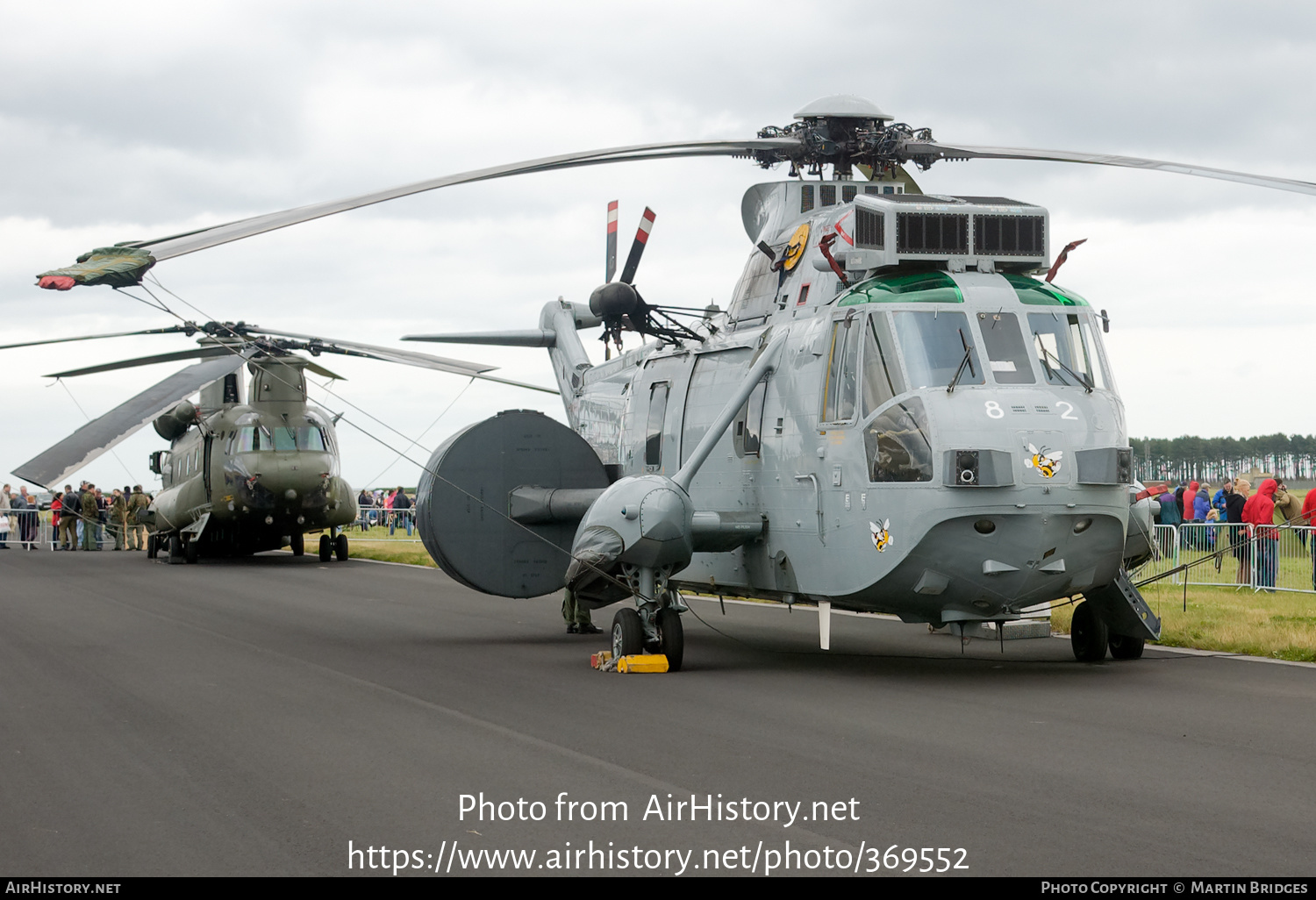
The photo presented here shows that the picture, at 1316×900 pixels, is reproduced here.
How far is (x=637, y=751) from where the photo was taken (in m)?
8.87

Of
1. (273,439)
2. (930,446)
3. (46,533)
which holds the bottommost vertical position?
(46,533)

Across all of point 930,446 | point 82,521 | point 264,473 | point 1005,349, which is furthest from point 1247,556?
A: point 82,521

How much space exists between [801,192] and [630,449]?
368 cm

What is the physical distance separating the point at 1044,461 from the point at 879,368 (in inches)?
63.8

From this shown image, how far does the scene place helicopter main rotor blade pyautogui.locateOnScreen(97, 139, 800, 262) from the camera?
37.8 ft

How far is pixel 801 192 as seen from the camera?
14.8 m

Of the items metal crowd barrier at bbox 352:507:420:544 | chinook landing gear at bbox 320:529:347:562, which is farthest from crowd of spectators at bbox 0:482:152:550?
chinook landing gear at bbox 320:529:347:562

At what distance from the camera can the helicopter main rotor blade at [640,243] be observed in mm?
15961

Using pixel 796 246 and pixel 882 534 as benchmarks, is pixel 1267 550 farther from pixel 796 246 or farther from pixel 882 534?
pixel 882 534

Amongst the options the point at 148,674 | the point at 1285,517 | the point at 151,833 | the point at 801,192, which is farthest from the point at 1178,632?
the point at 151,833

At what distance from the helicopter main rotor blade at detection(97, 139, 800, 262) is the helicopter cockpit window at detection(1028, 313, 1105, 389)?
Result: 11.8 feet

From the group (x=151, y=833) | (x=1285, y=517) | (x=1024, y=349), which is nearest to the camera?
(x=151, y=833)

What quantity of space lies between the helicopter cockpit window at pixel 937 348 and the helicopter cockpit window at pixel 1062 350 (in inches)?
25.8
